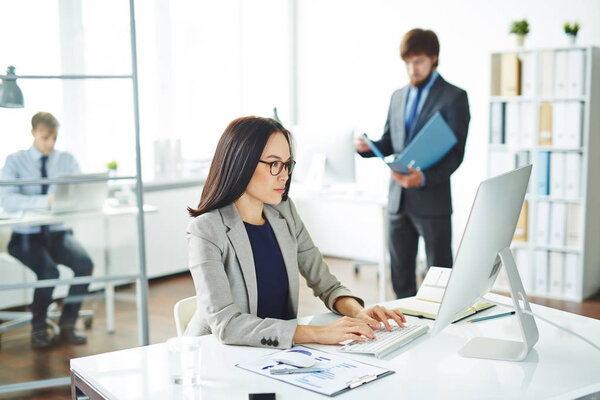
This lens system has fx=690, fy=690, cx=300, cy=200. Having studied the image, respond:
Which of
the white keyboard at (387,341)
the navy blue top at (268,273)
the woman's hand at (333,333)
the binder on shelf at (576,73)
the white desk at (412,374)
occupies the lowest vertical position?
the white desk at (412,374)

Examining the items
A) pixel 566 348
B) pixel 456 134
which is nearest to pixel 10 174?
pixel 456 134

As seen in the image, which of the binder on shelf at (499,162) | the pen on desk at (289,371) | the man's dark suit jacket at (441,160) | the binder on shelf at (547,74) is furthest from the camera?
the binder on shelf at (499,162)

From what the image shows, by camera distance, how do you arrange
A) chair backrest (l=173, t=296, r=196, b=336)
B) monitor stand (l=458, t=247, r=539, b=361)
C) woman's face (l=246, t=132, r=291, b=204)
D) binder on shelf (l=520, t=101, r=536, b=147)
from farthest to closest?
binder on shelf (l=520, t=101, r=536, b=147), chair backrest (l=173, t=296, r=196, b=336), woman's face (l=246, t=132, r=291, b=204), monitor stand (l=458, t=247, r=539, b=361)

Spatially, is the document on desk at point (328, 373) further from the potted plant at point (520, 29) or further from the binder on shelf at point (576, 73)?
the potted plant at point (520, 29)

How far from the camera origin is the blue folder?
3.26 metres

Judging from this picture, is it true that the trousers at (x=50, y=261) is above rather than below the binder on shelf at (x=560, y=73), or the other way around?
below

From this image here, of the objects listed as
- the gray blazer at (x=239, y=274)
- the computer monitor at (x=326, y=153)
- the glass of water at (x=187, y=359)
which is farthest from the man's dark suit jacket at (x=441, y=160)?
the glass of water at (x=187, y=359)

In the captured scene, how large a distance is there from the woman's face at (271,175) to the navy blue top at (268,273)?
5.2 inches

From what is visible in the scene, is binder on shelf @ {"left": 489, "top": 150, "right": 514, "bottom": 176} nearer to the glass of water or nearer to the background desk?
the background desk

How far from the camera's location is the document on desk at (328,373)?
1.51 meters

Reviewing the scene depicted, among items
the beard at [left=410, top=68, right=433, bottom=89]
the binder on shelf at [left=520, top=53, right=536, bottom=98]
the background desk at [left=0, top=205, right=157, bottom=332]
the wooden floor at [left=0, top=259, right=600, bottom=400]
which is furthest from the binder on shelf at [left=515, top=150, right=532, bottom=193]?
the background desk at [left=0, top=205, right=157, bottom=332]

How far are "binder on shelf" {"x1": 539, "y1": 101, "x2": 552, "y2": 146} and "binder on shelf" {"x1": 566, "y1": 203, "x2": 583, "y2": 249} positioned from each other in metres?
0.48

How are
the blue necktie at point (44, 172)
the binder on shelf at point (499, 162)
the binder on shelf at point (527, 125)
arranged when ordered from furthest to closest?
the binder on shelf at point (499, 162) → the binder on shelf at point (527, 125) → the blue necktie at point (44, 172)

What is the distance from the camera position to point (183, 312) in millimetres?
2168
